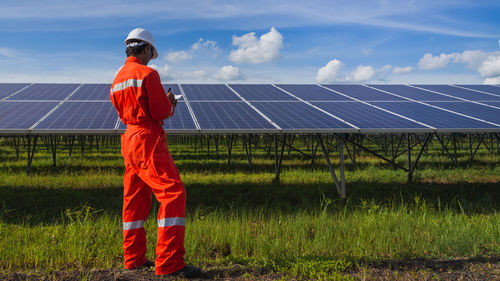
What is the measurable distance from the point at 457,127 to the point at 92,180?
9425 mm

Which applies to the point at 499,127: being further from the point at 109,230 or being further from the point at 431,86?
the point at 109,230

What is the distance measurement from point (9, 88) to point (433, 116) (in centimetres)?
1195

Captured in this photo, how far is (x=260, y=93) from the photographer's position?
11.2m

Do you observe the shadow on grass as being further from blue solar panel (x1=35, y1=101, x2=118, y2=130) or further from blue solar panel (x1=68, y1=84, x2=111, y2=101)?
blue solar panel (x1=68, y1=84, x2=111, y2=101)

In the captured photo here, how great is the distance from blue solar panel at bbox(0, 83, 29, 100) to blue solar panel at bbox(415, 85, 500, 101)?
44.2ft

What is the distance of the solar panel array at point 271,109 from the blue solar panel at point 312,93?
3 cm

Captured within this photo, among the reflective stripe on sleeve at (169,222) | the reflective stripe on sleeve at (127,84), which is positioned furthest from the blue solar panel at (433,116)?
the reflective stripe on sleeve at (127,84)

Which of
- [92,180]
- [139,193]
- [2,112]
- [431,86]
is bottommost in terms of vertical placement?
[92,180]

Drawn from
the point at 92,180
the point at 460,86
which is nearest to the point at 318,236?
the point at 92,180

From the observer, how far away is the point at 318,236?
471cm

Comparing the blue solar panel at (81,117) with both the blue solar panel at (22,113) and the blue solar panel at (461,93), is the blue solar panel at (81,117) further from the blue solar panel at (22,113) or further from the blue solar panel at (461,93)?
the blue solar panel at (461,93)

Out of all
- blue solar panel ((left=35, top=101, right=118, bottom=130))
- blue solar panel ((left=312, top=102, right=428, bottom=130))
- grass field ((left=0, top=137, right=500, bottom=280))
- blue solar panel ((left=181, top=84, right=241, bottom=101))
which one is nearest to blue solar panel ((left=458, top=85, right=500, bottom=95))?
blue solar panel ((left=312, top=102, right=428, bottom=130))

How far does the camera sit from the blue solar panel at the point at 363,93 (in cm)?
1094

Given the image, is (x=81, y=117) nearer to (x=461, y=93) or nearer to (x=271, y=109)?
(x=271, y=109)
